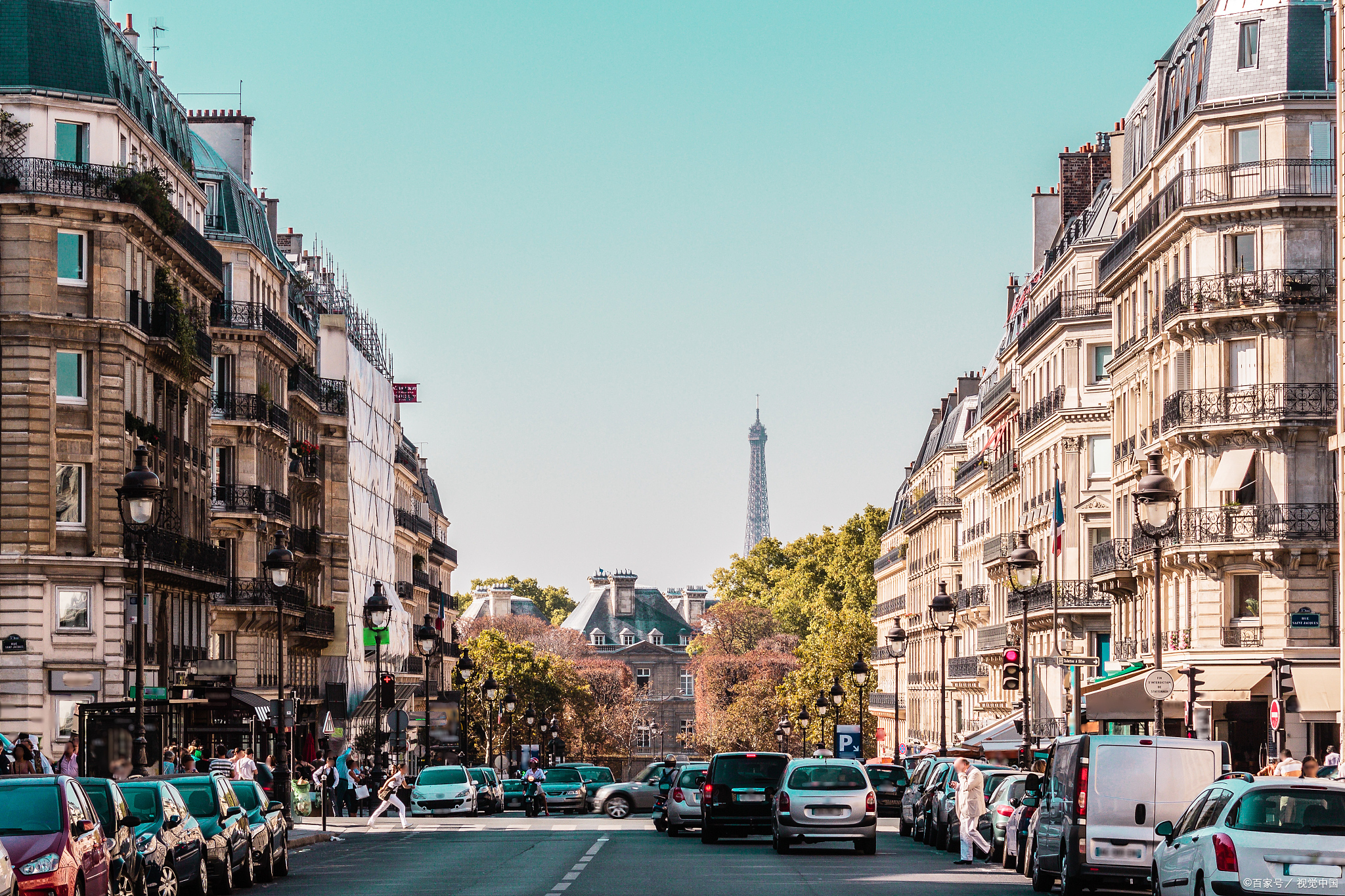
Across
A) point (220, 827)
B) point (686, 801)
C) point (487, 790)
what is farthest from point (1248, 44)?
point (220, 827)

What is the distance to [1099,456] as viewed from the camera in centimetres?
7106

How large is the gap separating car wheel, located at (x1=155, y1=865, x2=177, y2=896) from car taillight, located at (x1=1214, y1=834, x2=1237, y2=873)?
10581 millimetres

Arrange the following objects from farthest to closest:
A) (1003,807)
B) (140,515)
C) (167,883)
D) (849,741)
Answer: (849,741), (140,515), (1003,807), (167,883)

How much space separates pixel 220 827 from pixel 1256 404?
32532 mm

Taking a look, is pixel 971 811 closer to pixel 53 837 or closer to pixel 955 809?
pixel 955 809

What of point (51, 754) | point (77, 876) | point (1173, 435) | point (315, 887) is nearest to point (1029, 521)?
point (1173, 435)

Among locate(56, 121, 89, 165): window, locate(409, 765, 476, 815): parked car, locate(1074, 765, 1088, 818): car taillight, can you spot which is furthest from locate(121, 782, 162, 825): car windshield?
locate(409, 765, 476, 815): parked car

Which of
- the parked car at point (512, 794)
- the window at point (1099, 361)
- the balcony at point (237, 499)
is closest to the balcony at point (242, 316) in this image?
the balcony at point (237, 499)

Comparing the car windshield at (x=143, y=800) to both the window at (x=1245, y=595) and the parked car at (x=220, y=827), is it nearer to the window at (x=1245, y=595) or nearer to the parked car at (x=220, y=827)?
the parked car at (x=220, y=827)

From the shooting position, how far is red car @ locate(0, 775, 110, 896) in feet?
61.6

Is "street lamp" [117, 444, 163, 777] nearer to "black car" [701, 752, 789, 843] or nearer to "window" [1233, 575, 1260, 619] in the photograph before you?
"black car" [701, 752, 789, 843]

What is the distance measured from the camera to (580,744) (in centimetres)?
15862

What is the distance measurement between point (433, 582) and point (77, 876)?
116491 mm

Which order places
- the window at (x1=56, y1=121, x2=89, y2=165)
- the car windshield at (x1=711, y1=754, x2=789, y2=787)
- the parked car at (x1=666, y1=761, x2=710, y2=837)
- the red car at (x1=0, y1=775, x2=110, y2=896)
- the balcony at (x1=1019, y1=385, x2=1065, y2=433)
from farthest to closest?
the balcony at (x1=1019, y1=385, x2=1065, y2=433), the window at (x1=56, y1=121, x2=89, y2=165), the parked car at (x1=666, y1=761, x2=710, y2=837), the car windshield at (x1=711, y1=754, x2=789, y2=787), the red car at (x1=0, y1=775, x2=110, y2=896)
